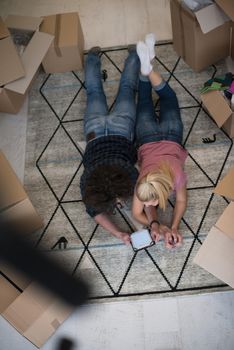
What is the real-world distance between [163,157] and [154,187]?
0.21m

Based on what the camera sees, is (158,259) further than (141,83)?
No

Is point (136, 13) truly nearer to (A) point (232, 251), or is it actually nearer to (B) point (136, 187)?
(B) point (136, 187)

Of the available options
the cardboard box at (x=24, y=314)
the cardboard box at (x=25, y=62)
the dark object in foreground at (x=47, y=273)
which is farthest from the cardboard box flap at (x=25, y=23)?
the dark object in foreground at (x=47, y=273)

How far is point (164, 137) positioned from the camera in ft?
5.05

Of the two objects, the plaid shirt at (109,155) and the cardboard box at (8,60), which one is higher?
the cardboard box at (8,60)

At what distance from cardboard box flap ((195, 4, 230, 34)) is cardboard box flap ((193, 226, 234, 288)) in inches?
35.3

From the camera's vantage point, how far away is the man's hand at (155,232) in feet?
4.62

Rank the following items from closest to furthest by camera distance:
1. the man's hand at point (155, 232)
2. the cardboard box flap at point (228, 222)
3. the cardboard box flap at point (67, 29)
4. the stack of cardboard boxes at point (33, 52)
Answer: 1. the cardboard box flap at point (228, 222)
2. the man's hand at point (155, 232)
3. the stack of cardboard boxes at point (33, 52)
4. the cardboard box flap at point (67, 29)

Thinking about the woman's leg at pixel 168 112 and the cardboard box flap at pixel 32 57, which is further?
the cardboard box flap at pixel 32 57

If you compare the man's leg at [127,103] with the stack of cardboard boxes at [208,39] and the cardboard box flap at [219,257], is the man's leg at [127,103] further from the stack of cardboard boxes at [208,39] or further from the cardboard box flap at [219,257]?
the cardboard box flap at [219,257]

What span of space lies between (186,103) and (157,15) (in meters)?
0.65

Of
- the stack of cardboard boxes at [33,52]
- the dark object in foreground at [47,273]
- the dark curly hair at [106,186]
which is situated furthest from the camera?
the stack of cardboard boxes at [33,52]

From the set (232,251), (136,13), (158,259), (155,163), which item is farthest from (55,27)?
(232,251)

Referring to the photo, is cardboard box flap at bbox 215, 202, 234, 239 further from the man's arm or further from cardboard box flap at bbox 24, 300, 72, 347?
cardboard box flap at bbox 24, 300, 72, 347
